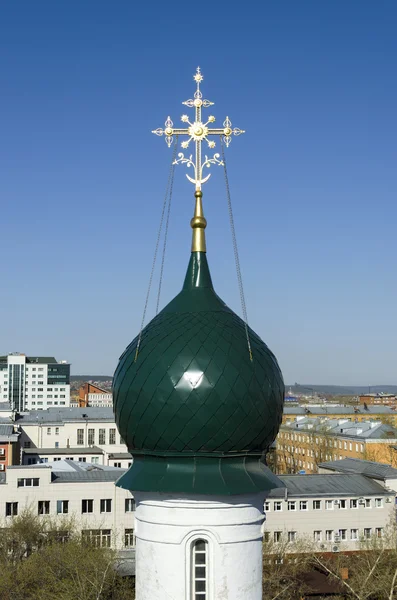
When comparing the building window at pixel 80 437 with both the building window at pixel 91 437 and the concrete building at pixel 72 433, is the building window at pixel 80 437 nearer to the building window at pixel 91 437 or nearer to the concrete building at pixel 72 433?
the concrete building at pixel 72 433

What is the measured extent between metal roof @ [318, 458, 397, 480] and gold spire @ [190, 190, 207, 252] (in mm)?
28166

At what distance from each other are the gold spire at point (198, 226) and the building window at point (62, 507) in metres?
25.1

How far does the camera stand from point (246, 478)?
8578 mm

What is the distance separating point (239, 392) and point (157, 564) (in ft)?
6.82

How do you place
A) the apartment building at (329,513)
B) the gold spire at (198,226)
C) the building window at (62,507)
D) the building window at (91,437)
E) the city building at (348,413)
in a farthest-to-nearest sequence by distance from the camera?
the city building at (348,413) < the building window at (91,437) < the apartment building at (329,513) < the building window at (62,507) < the gold spire at (198,226)

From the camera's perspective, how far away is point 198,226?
969 centimetres

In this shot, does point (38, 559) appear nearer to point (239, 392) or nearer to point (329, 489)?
point (329, 489)

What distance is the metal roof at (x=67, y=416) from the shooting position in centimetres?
5809

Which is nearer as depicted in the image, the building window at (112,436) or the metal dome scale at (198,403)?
the metal dome scale at (198,403)

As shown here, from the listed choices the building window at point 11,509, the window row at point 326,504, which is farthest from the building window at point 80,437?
the window row at point 326,504

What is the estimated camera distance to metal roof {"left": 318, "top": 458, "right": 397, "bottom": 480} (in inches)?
1406

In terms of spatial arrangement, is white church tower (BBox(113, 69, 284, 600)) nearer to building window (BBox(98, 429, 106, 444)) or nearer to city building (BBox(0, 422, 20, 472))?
city building (BBox(0, 422, 20, 472))

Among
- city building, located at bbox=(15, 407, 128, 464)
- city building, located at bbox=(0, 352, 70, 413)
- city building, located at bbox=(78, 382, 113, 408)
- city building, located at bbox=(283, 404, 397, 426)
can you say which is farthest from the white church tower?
city building, located at bbox=(0, 352, 70, 413)

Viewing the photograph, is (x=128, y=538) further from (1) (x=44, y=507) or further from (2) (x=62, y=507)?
(1) (x=44, y=507)
